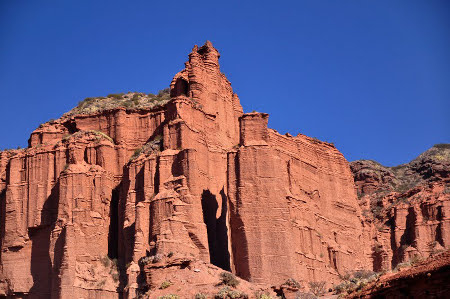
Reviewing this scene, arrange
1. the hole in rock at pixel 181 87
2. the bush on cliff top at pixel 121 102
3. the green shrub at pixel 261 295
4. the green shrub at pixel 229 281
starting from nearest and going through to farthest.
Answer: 1. the green shrub at pixel 261 295
2. the green shrub at pixel 229 281
3. the hole in rock at pixel 181 87
4. the bush on cliff top at pixel 121 102

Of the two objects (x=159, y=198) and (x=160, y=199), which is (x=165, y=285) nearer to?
(x=160, y=199)

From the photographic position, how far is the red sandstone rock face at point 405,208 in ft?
261

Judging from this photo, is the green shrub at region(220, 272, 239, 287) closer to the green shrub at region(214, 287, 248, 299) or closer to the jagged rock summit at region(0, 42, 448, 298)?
the jagged rock summit at region(0, 42, 448, 298)

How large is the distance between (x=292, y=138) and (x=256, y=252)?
55.7ft

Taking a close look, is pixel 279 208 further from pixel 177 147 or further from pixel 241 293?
pixel 241 293

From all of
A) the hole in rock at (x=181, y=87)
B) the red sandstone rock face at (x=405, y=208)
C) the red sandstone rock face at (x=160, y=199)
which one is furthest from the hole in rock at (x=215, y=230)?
the red sandstone rock face at (x=405, y=208)

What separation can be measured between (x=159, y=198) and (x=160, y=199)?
126mm

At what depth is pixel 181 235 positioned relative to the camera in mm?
52125

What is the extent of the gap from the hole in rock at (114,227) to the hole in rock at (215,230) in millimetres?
5857

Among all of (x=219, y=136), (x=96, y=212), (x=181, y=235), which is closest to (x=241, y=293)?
(x=181, y=235)

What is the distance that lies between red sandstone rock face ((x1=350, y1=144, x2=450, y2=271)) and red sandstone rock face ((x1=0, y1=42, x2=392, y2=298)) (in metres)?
13.8

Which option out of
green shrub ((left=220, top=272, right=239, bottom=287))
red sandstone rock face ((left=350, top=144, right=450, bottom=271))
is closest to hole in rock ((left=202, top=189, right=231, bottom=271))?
green shrub ((left=220, top=272, right=239, bottom=287))

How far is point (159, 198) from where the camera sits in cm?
5422

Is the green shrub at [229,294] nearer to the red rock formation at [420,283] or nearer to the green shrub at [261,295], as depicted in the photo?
the green shrub at [261,295]
